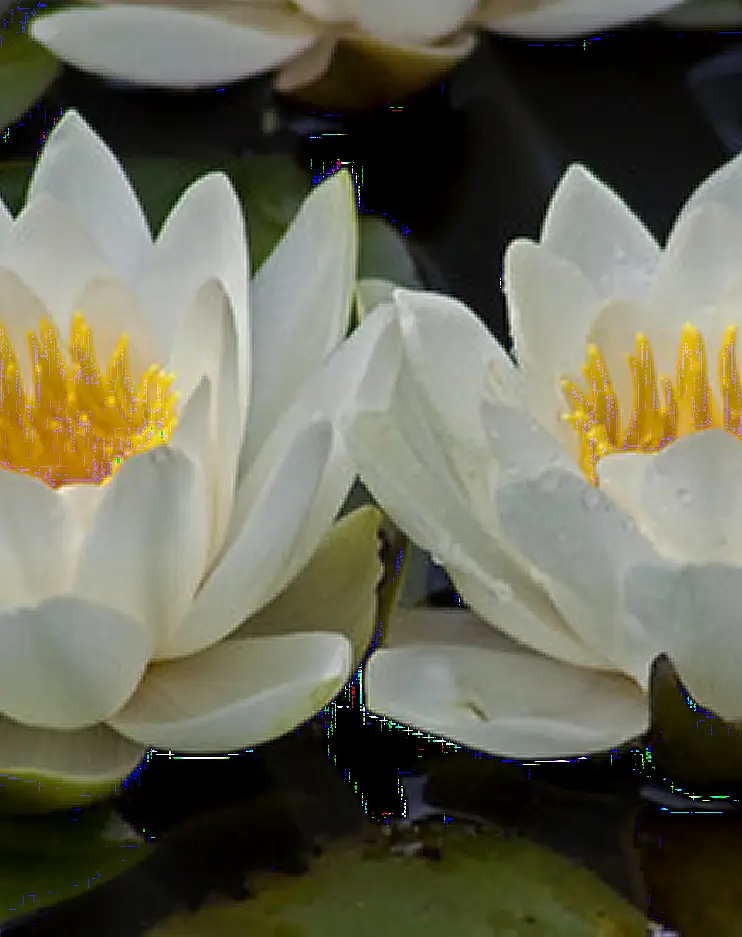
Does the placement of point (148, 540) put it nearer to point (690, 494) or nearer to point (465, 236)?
point (690, 494)

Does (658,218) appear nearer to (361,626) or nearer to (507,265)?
(507,265)

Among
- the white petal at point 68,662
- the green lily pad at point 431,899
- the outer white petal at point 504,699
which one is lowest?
the green lily pad at point 431,899

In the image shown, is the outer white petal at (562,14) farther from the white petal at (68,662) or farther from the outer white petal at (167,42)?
the white petal at (68,662)

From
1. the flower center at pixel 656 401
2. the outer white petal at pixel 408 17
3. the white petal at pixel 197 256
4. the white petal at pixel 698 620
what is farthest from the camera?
the outer white petal at pixel 408 17

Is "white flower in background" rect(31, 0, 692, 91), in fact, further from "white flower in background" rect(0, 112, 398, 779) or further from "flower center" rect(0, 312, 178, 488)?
"flower center" rect(0, 312, 178, 488)

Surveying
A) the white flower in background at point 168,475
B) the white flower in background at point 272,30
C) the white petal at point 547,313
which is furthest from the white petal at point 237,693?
the white flower in background at point 272,30

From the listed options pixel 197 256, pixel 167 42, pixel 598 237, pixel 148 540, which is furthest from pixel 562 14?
pixel 148 540
